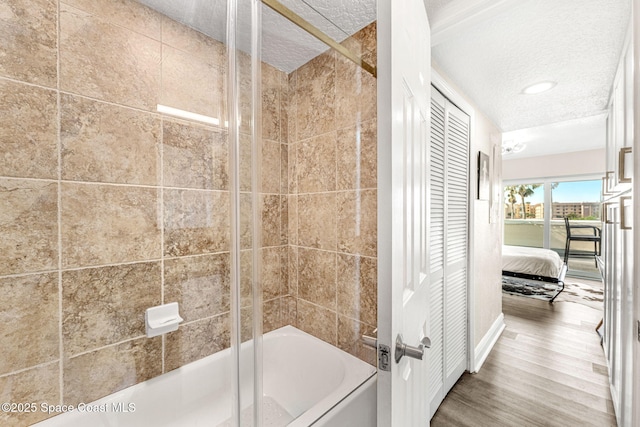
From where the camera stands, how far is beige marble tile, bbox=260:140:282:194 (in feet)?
3.44

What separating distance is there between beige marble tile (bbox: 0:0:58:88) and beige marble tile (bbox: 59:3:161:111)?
3cm

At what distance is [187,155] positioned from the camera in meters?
1.25

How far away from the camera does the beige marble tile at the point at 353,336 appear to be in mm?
1300

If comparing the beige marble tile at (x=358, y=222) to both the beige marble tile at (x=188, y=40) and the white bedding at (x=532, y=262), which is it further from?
the white bedding at (x=532, y=262)

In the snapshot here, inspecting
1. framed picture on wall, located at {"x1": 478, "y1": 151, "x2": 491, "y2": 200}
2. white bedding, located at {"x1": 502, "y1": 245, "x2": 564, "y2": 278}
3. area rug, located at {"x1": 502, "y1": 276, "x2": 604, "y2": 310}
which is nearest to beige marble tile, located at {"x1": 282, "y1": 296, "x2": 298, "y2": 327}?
framed picture on wall, located at {"x1": 478, "y1": 151, "x2": 491, "y2": 200}

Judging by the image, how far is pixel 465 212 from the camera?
6.88ft

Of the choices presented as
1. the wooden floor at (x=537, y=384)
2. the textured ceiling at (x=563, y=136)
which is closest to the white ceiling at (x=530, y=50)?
the textured ceiling at (x=563, y=136)

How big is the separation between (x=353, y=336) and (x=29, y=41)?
1.78 metres

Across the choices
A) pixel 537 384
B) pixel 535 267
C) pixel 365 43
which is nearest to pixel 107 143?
pixel 365 43

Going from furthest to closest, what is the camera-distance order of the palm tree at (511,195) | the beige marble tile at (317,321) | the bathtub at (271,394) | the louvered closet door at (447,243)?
the palm tree at (511,195), the louvered closet door at (447,243), the beige marble tile at (317,321), the bathtub at (271,394)

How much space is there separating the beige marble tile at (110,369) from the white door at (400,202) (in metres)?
1.07

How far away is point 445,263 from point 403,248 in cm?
122

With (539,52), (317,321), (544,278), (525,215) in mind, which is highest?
(539,52)

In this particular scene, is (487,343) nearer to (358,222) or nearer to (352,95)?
(358,222)
